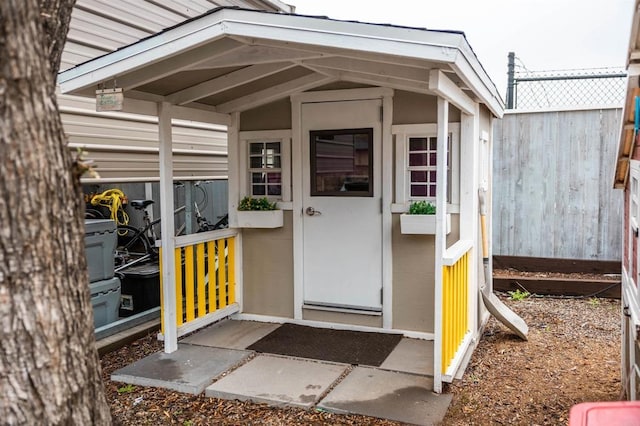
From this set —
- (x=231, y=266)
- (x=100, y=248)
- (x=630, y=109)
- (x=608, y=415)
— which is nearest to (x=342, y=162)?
(x=231, y=266)

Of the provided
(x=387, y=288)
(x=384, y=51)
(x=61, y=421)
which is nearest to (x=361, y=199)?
(x=387, y=288)

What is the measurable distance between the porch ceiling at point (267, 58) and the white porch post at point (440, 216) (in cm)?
28

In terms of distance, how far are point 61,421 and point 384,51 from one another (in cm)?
231

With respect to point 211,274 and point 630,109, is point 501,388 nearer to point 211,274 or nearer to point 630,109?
point 630,109

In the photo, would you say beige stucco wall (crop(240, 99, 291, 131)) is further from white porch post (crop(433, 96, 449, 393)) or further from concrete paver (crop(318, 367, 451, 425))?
concrete paver (crop(318, 367, 451, 425))

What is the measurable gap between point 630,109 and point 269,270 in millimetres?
3145

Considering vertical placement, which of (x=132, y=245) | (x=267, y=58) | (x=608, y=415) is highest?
(x=267, y=58)

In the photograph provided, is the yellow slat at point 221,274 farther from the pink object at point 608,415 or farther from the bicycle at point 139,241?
the pink object at point 608,415

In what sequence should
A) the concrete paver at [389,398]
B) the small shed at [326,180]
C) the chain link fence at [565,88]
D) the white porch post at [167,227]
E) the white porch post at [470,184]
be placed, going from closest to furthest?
the concrete paver at [389,398], the small shed at [326,180], the white porch post at [167,227], the white porch post at [470,184], the chain link fence at [565,88]

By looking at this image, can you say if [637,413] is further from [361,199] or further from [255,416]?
[361,199]

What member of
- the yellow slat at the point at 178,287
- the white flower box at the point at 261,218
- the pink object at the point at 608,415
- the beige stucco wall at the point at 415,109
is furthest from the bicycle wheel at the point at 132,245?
the pink object at the point at 608,415

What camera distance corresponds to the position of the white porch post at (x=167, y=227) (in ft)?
13.4

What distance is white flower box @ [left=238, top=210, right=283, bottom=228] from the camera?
4.76m

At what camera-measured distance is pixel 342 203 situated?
4688 millimetres
